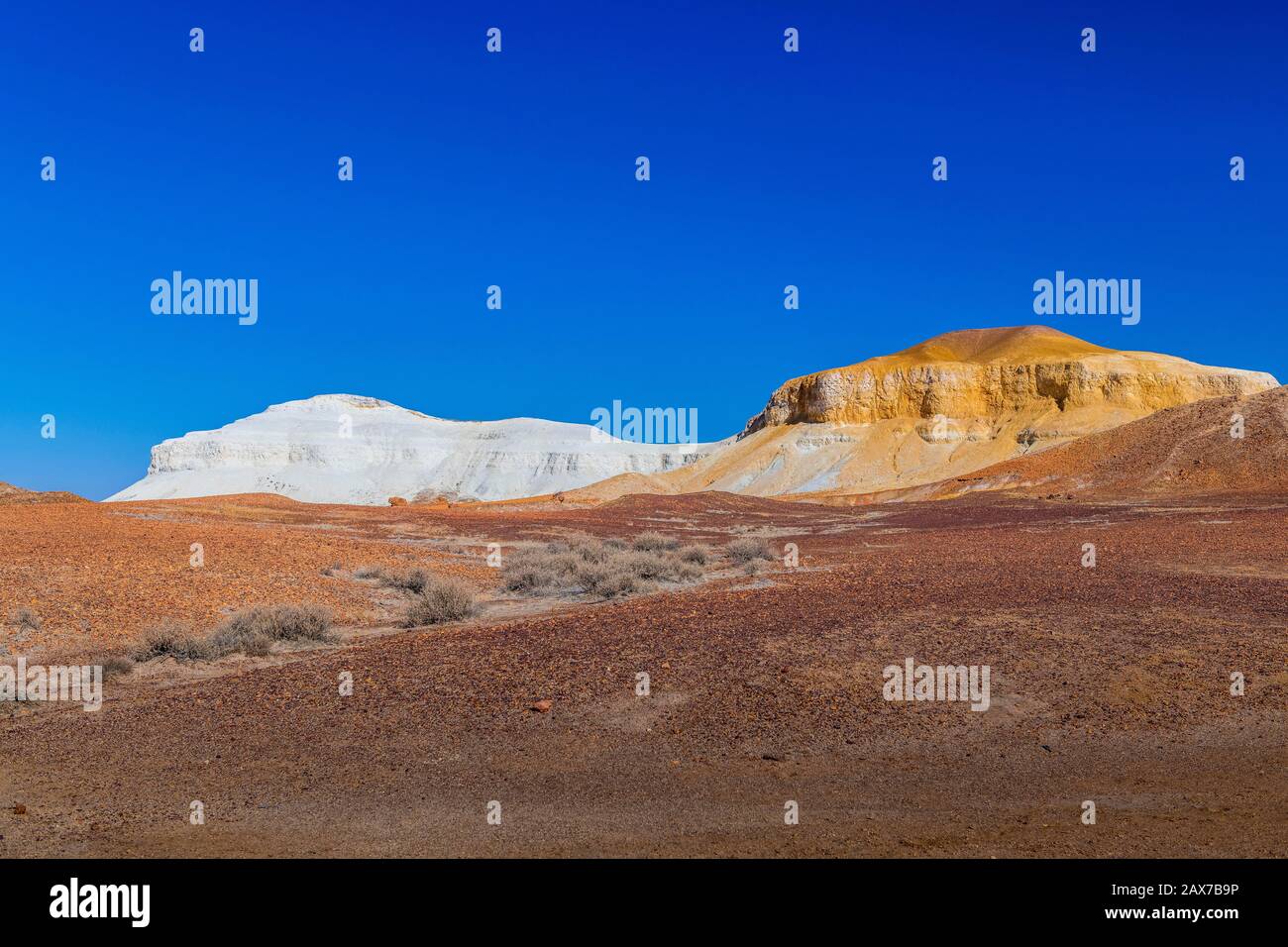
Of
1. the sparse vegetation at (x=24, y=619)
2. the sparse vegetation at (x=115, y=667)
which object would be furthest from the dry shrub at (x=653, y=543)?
the sparse vegetation at (x=115, y=667)

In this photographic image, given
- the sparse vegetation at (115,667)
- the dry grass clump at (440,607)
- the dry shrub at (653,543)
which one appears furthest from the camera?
the dry shrub at (653,543)

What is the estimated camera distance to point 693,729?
8797mm

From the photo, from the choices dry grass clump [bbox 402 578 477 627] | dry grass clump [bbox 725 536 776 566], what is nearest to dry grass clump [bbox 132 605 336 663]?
dry grass clump [bbox 402 578 477 627]

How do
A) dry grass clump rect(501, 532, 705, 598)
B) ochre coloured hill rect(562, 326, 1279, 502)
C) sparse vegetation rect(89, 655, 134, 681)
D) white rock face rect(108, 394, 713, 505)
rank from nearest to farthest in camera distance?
sparse vegetation rect(89, 655, 134, 681), dry grass clump rect(501, 532, 705, 598), ochre coloured hill rect(562, 326, 1279, 502), white rock face rect(108, 394, 713, 505)

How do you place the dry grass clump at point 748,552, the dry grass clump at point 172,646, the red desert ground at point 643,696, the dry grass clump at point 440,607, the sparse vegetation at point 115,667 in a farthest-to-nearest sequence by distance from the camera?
the dry grass clump at point 748,552
the dry grass clump at point 440,607
the dry grass clump at point 172,646
the sparse vegetation at point 115,667
the red desert ground at point 643,696

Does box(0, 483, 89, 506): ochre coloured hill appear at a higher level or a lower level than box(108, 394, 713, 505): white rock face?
lower

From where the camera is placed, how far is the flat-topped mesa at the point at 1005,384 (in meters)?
91.8

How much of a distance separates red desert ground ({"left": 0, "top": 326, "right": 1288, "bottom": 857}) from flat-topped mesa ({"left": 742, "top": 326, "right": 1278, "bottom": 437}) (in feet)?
234

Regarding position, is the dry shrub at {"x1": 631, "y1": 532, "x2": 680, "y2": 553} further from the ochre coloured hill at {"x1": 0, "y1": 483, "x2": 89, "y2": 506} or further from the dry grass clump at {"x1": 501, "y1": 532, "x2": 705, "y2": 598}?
the ochre coloured hill at {"x1": 0, "y1": 483, "x2": 89, "y2": 506}

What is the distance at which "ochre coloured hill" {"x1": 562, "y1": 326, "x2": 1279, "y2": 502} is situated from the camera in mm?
90125

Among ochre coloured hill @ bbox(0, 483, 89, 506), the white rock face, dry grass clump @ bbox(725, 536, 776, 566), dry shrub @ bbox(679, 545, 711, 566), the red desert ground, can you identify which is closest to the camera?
the red desert ground

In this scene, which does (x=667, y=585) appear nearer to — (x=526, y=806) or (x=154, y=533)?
(x=154, y=533)

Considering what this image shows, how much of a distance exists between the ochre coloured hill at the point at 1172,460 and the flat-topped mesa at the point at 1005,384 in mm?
23465

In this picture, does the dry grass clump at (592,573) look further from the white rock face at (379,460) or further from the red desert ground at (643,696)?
the white rock face at (379,460)
